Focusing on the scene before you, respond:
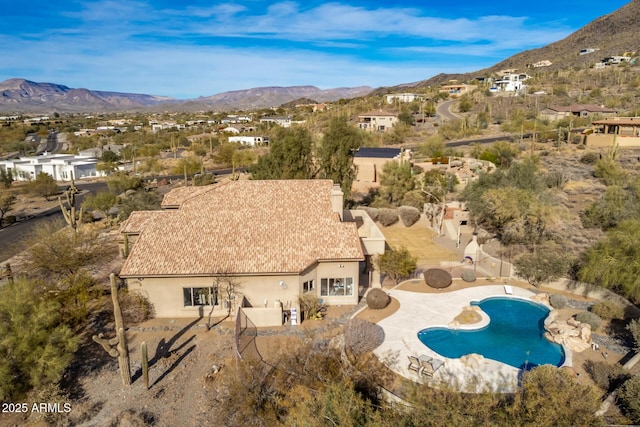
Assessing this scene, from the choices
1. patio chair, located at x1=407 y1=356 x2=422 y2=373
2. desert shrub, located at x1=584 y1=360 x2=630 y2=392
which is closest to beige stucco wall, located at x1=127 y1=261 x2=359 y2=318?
patio chair, located at x1=407 y1=356 x2=422 y2=373

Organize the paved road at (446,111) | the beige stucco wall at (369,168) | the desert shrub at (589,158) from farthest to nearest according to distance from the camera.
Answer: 1. the paved road at (446,111)
2. the desert shrub at (589,158)
3. the beige stucco wall at (369,168)

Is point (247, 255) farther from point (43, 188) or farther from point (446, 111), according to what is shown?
point (446, 111)

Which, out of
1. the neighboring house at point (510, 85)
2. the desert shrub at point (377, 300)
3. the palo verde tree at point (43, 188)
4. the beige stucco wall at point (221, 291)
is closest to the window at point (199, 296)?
the beige stucco wall at point (221, 291)

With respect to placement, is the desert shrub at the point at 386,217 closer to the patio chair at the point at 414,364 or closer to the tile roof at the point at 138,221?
the tile roof at the point at 138,221

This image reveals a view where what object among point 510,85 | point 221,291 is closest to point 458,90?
point 510,85

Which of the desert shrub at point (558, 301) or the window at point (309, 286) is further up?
the window at point (309, 286)

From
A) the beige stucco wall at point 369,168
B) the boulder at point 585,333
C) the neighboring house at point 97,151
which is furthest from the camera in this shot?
the neighboring house at point 97,151
